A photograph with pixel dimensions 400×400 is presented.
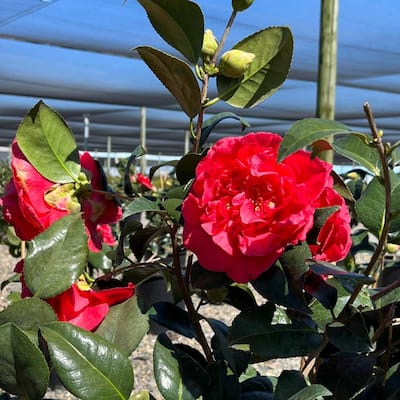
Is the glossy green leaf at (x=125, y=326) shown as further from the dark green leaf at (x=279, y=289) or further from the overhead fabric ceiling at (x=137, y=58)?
the overhead fabric ceiling at (x=137, y=58)

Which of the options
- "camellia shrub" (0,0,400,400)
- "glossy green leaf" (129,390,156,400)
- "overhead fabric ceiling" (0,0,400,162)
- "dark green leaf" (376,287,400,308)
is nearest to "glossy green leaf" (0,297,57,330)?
"camellia shrub" (0,0,400,400)

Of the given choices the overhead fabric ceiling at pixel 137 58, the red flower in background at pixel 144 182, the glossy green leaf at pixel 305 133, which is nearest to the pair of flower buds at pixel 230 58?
the glossy green leaf at pixel 305 133

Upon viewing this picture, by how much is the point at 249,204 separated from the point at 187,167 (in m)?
0.12

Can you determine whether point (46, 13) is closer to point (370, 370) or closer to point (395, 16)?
point (395, 16)

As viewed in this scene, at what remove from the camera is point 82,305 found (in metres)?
0.63

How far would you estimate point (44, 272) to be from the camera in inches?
24.2

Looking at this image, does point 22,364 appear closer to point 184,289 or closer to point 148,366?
point 184,289

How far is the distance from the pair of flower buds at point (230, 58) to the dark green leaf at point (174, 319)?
10.1 inches

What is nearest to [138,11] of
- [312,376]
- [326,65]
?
[326,65]

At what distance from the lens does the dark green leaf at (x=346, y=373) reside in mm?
602

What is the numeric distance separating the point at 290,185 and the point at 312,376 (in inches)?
13.0

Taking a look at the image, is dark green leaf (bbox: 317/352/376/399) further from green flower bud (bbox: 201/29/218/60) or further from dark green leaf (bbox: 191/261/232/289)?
green flower bud (bbox: 201/29/218/60)

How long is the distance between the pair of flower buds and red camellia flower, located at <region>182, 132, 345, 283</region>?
9 centimetres

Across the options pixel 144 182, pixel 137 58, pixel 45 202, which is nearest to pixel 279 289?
pixel 45 202
